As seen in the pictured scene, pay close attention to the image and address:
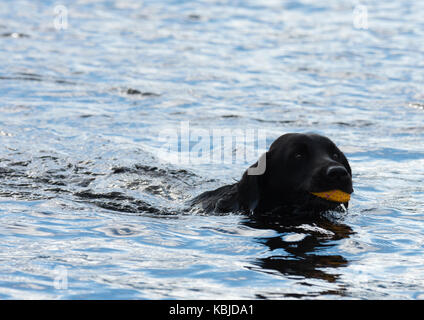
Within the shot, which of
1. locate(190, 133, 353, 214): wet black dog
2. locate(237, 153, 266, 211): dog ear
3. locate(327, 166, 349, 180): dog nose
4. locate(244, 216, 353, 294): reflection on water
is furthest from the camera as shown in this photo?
locate(237, 153, 266, 211): dog ear

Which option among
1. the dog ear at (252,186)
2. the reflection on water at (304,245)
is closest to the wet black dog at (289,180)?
the dog ear at (252,186)

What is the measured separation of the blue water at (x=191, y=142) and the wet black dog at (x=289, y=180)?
0.70ft

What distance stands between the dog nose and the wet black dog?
80 millimetres

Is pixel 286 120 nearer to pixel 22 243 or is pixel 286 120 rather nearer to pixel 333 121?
pixel 333 121

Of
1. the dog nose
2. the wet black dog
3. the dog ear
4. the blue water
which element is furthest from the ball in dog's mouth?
the dog ear

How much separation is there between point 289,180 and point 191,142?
13.2ft

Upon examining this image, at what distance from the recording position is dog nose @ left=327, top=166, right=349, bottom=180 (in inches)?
253

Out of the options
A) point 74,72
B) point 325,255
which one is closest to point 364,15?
point 74,72

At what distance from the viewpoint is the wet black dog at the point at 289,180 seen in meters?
6.71

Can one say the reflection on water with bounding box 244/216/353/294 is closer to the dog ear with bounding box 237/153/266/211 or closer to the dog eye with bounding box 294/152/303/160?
the dog ear with bounding box 237/153/266/211

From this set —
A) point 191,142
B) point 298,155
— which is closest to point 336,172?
point 298,155

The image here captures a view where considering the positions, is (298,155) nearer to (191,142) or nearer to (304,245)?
(304,245)

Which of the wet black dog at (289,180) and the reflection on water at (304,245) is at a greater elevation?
the wet black dog at (289,180)

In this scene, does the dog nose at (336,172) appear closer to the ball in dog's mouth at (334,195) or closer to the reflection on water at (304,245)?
the ball in dog's mouth at (334,195)
